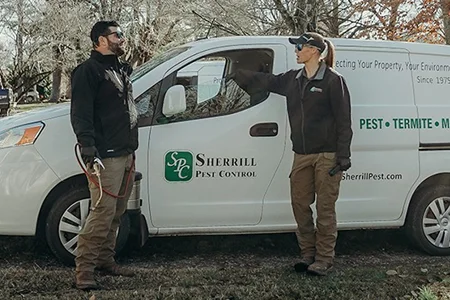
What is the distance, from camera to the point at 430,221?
5.45 m

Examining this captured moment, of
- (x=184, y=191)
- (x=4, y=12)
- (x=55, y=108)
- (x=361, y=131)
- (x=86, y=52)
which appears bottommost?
(x=184, y=191)

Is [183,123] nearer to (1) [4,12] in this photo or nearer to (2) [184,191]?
(2) [184,191]

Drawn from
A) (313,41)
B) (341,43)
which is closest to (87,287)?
(313,41)

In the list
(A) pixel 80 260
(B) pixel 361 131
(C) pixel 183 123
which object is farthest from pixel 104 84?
(B) pixel 361 131

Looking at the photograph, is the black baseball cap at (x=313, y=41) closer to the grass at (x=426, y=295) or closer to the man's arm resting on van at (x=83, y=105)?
the man's arm resting on van at (x=83, y=105)

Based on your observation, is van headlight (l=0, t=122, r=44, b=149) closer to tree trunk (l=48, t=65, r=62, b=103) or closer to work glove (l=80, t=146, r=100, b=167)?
work glove (l=80, t=146, r=100, b=167)

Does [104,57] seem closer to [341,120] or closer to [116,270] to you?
[116,270]

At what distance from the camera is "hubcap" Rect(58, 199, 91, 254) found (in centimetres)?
465

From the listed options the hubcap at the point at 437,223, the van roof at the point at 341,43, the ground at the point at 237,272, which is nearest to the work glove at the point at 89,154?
the ground at the point at 237,272

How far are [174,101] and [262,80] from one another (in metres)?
0.81

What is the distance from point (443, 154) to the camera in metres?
5.37

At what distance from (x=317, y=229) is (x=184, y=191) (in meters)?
1.18

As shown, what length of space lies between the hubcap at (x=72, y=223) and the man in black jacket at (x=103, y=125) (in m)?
0.51

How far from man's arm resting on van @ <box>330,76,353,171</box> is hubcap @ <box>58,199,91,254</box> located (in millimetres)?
2119
